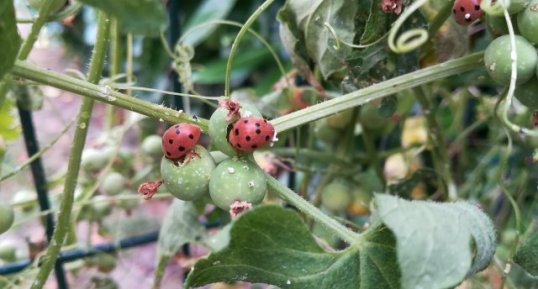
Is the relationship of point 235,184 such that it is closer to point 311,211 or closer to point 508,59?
point 311,211

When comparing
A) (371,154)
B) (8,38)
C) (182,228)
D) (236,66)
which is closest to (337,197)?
(371,154)

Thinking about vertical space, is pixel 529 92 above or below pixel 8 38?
below

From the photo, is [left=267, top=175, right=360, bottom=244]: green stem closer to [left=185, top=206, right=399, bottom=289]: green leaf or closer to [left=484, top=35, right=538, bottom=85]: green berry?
[left=185, top=206, right=399, bottom=289]: green leaf

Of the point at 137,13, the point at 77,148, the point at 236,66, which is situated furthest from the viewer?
the point at 236,66

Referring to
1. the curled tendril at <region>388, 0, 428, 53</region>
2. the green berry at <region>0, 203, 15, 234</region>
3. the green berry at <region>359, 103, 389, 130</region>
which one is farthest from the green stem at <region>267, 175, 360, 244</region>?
the green berry at <region>359, 103, 389, 130</region>

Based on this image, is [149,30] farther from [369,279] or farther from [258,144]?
[369,279]
